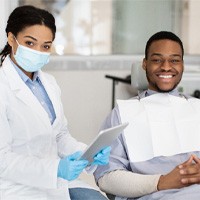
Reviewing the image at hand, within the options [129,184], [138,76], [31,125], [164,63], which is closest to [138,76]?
[138,76]

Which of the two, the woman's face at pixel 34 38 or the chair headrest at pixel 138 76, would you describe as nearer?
the woman's face at pixel 34 38

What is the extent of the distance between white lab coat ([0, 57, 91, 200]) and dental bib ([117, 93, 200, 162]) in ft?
1.18

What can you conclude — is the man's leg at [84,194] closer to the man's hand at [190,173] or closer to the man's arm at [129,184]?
the man's arm at [129,184]

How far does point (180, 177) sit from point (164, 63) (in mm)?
551

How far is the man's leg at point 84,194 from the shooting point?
5.77 feet

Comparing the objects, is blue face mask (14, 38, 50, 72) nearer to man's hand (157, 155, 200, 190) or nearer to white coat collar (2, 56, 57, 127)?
white coat collar (2, 56, 57, 127)

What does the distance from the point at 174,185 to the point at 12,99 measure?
68 centimetres

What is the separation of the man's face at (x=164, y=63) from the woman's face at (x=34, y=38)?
0.51 metres

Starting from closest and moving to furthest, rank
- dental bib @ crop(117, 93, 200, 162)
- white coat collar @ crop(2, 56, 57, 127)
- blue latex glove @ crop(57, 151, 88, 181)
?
blue latex glove @ crop(57, 151, 88, 181)
white coat collar @ crop(2, 56, 57, 127)
dental bib @ crop(117, 93, 200, 162)

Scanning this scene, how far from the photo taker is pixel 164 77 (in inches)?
80.7

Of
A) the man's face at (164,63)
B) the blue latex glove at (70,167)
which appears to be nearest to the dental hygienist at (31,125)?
the blue latex glove at (70,167)

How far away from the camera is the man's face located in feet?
6.68

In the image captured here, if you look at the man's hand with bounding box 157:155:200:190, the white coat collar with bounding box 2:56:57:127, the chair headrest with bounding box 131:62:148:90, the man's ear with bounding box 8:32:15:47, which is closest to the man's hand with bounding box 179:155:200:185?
the man's hand with bounding box 157:155:200:190

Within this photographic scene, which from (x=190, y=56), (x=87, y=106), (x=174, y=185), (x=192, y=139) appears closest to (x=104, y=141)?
(x=174, y=185)
